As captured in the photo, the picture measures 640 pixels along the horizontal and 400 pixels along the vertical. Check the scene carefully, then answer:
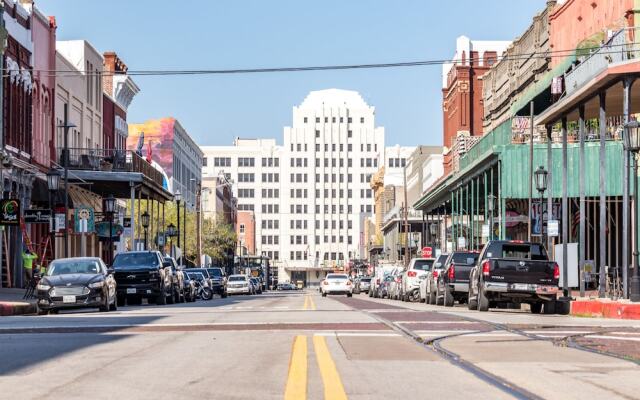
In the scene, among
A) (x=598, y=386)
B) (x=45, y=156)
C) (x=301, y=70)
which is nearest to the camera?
(x=598, y=386)

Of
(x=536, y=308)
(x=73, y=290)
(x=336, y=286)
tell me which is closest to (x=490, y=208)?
(x=336, y=286)

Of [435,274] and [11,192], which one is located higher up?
[11,192]

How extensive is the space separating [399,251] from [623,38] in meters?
89.7

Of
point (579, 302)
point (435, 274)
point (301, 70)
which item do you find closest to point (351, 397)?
point (579, 302)

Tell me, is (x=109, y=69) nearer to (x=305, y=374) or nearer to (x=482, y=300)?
(x=482, y=300)

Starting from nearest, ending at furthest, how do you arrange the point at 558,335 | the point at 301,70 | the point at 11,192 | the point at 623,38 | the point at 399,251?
1. the point at 558,335
2. the point at 623,38
3. the point at 301,70
4. the point at 11,192
5. the point at 399,251

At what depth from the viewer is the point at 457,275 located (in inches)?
1356

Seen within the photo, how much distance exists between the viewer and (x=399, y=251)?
396 ft

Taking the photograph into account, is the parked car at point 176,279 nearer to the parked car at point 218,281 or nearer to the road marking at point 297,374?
the parked car at point 218,281

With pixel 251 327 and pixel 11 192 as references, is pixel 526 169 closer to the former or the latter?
pixel 11 192

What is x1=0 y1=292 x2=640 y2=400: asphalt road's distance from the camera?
388 inches

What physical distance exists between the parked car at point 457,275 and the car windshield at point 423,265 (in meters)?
8.45

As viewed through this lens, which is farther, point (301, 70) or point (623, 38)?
point (301, 70)

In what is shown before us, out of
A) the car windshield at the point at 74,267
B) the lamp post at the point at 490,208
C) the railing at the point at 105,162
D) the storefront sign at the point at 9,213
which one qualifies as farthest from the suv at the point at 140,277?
the railing at the point at 105,162
